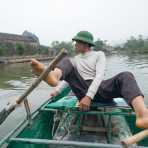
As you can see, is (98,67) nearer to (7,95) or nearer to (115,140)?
(115,140)

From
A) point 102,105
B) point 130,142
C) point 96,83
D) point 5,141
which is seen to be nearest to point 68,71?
point 96,83

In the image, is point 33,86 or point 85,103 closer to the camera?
point 33,86

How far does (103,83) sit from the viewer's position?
3199mm

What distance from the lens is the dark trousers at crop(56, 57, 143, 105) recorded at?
2.77 meters

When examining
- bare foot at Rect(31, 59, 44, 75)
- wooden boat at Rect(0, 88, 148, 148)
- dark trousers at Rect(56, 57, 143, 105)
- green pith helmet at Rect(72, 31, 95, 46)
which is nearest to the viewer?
bare foot at Rect(31, 59, 44, 75)

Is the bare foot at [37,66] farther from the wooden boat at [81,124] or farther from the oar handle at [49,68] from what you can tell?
the wooden boat at [81,124]

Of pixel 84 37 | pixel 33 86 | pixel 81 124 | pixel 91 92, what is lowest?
pixel 81 124

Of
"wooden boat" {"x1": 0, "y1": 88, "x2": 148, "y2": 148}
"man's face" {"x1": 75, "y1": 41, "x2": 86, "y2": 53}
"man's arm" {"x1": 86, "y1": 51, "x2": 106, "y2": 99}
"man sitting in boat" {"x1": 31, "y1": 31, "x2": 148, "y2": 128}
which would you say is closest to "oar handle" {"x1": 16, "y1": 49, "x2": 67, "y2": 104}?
"man sitting in boat" {"x1": 31, "y1": 31, "x2": 148, "y2": 128}

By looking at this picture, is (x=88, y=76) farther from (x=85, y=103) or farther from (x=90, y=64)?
(x=85, y=103)

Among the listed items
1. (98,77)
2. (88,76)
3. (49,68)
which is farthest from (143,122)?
(88,76)

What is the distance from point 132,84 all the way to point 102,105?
2.22 feet

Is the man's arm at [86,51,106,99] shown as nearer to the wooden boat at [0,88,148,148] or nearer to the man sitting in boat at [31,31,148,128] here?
the man sitting in boat at [31,31,148,128]

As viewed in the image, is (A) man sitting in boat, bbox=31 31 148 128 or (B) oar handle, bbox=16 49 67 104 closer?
(B) oar handle, bbox=16 49 67 104

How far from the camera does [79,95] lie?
3.35m
